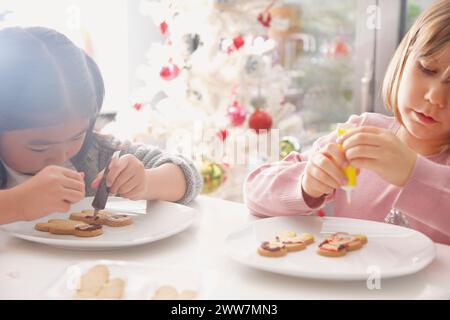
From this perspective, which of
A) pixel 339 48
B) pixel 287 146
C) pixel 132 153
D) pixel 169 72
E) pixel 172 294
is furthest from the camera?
pixel 339 48

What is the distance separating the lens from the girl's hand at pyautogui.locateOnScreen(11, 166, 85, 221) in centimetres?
48

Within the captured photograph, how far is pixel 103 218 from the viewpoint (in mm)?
546

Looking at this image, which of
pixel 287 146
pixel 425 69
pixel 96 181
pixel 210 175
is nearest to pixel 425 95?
pixel 425 69

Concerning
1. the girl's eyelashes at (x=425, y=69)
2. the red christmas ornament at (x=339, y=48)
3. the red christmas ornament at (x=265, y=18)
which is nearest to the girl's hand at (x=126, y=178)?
the girl's eyelashes at (x=425, y=69)

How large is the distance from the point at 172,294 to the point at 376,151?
0.23 metres

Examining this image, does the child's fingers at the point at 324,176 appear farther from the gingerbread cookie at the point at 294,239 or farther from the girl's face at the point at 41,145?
the girl's face at the point at 41,145

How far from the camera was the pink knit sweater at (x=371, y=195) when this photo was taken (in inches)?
20.9

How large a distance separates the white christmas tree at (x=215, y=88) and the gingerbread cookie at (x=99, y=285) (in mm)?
1007

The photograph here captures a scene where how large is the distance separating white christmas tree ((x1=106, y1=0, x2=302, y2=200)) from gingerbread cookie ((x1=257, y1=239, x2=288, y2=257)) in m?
0.96

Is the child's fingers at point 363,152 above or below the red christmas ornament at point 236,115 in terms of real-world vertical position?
above

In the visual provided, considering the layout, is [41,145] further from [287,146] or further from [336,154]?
[287,146]

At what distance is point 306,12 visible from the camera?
5.82ft

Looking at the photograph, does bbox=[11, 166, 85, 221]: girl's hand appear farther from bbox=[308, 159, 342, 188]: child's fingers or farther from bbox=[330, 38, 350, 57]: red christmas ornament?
bbox=[330, 38, 350, 57]: red christmas ornament

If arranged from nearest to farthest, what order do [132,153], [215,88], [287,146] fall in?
1. [132,153]
2. [287,146]
3. [215,88]
